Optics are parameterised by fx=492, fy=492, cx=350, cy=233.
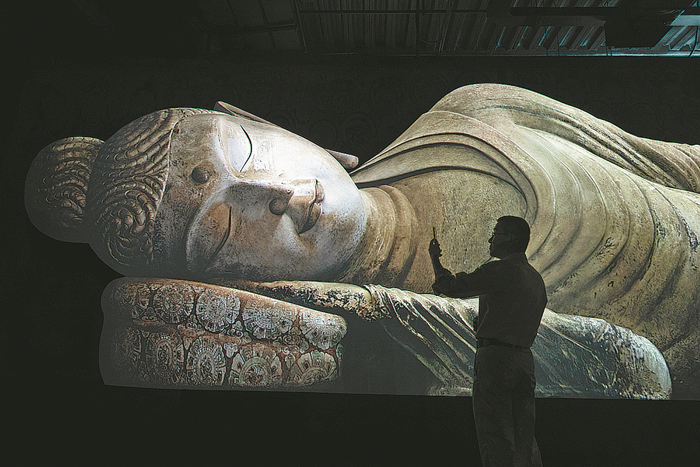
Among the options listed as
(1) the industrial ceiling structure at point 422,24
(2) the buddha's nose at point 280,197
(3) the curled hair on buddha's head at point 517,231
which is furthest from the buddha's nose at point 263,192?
(1) the industrial ceiling structure at point 422,24

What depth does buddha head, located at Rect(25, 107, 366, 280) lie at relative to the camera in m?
2.09

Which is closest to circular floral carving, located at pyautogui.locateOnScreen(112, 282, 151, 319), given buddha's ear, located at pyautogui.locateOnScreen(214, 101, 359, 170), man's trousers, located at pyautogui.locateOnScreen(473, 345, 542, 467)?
buddha's ear, located at pyautogui.locateOnScreen(214, 101, 359, 170)

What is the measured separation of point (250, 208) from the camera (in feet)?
6.91

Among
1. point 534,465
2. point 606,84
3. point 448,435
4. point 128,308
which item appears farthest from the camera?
point 606,84

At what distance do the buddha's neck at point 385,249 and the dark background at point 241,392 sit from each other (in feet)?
1.68

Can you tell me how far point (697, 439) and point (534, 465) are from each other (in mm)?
1352

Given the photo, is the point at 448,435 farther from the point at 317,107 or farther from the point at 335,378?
the point at 317,107

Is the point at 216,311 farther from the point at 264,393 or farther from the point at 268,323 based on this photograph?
the point at 264,393

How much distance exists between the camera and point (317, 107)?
2.77m

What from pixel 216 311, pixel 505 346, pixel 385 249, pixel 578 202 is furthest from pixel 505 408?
pixel 216 311

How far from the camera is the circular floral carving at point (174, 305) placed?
80.4 inches

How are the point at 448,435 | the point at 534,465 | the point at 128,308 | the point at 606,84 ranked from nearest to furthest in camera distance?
the point at 534,465
the point at 128,308
the point at 448,435
the point at 606,84

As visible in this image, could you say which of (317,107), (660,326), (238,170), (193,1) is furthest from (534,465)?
(193,1)

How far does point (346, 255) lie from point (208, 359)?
74 cm
